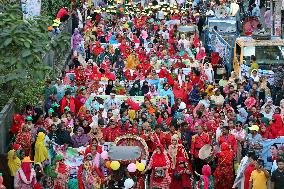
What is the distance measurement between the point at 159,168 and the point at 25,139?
3319mm

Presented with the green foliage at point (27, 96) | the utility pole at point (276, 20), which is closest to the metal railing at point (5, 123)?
the green foliage at point (27, 96)

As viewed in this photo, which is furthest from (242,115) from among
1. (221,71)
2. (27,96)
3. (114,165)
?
(221,71)

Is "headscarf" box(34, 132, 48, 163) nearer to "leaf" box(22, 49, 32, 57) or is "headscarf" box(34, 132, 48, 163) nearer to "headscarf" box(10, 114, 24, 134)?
"headscarf" box(10, 114, 24, 134)

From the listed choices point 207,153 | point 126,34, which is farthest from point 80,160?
point 126,34

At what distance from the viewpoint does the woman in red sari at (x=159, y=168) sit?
1961cm

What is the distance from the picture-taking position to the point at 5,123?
22062 millimetres

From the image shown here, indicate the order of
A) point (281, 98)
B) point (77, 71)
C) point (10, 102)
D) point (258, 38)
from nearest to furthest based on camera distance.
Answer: point (10, 102) < point (281, 98) < point (77, 71) < point (258, 38)

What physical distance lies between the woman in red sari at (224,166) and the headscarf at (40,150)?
381cm

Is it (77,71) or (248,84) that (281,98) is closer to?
(248,84)

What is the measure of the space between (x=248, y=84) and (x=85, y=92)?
15.4ft

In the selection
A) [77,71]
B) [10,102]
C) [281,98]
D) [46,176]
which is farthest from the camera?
[77,71]

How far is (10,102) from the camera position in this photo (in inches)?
911

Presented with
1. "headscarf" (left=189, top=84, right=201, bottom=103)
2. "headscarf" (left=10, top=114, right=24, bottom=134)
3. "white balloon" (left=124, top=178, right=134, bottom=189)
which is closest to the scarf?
"white balloon" (left=124, top=178, right=134, bottom=189)

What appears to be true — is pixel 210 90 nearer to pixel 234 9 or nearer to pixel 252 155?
pixel 252 155
